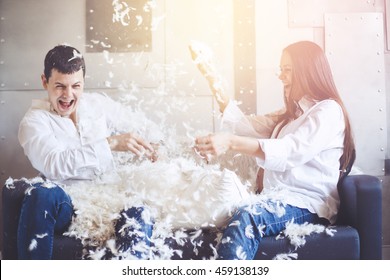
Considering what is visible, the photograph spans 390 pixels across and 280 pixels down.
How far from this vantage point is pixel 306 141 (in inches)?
45.8

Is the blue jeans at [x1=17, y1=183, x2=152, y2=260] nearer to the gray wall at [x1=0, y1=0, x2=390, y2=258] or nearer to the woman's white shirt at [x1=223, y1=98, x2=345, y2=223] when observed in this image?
the gray wall at [x1=0, y1=0, x2=390, y2=258]

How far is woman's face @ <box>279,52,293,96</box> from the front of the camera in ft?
4.22

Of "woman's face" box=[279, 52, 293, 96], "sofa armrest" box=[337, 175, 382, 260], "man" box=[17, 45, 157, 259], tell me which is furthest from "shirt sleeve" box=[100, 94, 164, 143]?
"sofa armrest" box=[337, 175, 382, 260]

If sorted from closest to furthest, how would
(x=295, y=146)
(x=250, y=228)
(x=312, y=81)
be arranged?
(x=250, y=228), (x=295, y=146), (x=312, y=81)

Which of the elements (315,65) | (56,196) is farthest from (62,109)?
(315,65)

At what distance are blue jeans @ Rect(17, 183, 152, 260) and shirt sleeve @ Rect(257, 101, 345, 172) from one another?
337 millimetres

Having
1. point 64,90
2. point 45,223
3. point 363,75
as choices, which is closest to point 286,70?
point 363,75

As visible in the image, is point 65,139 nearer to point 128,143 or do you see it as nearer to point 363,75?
point 128,143

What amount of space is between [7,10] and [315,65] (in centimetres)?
84

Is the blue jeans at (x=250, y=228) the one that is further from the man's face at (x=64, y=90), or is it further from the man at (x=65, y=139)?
the man's face at (x=64, y=90)

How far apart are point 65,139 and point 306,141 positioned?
625mm

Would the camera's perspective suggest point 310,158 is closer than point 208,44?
Yes

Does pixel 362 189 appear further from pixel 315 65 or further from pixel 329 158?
pixel 315 65

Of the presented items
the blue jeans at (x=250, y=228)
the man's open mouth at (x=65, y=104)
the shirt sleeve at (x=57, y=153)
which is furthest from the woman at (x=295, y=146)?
the man's open mouth at (x=65, y=104)
